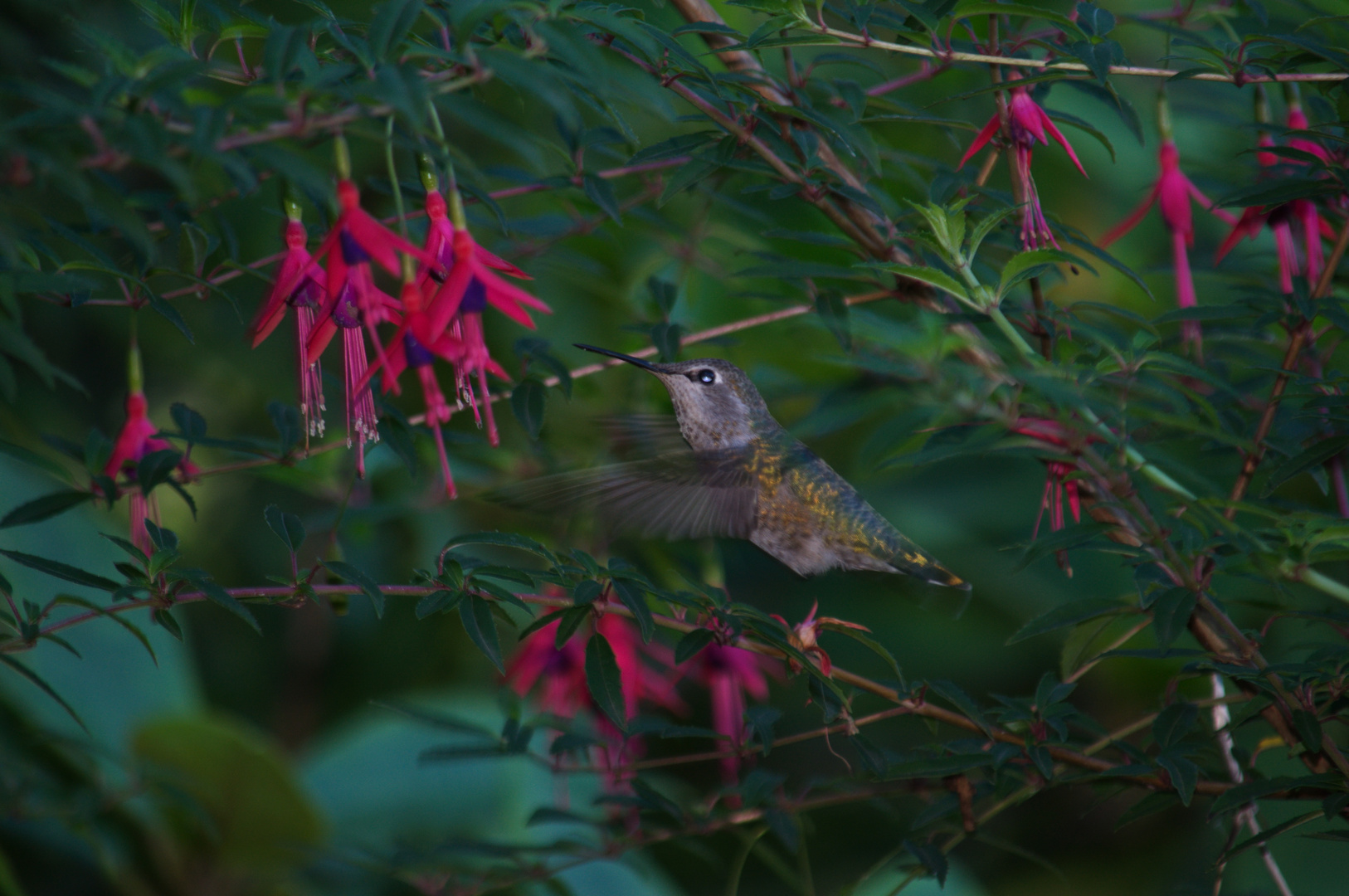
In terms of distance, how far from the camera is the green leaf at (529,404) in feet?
3.13

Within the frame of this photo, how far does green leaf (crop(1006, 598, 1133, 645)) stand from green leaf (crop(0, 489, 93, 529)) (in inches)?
27.7

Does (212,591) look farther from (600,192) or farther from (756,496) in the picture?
(756,496)

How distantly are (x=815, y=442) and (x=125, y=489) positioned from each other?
52.9 inches

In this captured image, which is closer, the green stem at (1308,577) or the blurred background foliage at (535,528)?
the green stem at (1308,577)

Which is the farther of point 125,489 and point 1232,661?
point 125,489

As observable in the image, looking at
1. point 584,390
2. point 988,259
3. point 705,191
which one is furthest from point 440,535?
point 988,259

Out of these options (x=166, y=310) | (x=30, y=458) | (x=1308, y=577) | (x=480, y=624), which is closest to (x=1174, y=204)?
(x=1308, y=577)

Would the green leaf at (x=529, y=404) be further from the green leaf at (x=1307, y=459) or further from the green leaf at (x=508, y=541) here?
the green leaf at (x=1307, y=459)

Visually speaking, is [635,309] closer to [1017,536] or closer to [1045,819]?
[1017,536]

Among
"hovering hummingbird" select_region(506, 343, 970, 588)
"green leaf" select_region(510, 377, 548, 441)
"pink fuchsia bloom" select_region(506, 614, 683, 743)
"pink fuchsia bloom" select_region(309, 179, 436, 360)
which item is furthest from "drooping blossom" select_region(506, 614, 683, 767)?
"pink fuchsia bloom" select_region(309, 179, 436, 360)

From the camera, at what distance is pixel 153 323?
1.94 meters

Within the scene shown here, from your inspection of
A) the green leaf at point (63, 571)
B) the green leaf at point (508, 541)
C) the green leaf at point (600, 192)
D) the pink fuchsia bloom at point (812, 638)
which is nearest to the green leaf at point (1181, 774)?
the pink fuchsia bloom at point (812, 638)

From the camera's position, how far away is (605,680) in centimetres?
82

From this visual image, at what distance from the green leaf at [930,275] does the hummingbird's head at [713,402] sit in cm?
48
